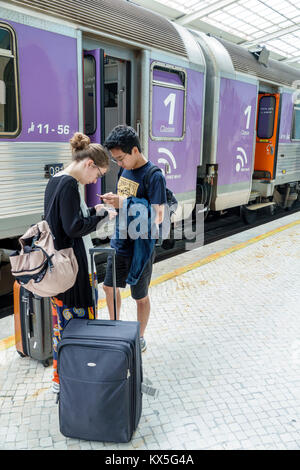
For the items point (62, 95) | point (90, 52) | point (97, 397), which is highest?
point (90, 52)

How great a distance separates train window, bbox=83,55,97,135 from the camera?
4418mm

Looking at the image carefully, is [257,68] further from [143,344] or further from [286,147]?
[143,344]

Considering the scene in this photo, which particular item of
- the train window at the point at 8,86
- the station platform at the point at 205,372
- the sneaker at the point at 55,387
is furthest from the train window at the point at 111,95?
the sneaker at the point at 55,387

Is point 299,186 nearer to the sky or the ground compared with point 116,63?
nearer to the ground

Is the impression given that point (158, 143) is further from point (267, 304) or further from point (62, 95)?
point (267, 304)

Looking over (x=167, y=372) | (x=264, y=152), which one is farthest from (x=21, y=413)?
(x=264, y=152)

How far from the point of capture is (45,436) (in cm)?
228

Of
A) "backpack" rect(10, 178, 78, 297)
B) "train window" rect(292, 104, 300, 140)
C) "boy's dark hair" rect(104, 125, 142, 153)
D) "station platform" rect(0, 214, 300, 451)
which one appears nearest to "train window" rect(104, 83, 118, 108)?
"station platform" rect(0, 214, 300, 451)

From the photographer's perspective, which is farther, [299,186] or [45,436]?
[299,186]

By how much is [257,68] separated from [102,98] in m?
4.27

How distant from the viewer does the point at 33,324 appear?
113 inches

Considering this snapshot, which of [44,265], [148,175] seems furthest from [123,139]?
[44,265]

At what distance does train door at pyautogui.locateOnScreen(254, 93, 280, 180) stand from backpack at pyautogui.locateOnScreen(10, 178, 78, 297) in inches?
267

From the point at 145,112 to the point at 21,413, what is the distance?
3617 mm
